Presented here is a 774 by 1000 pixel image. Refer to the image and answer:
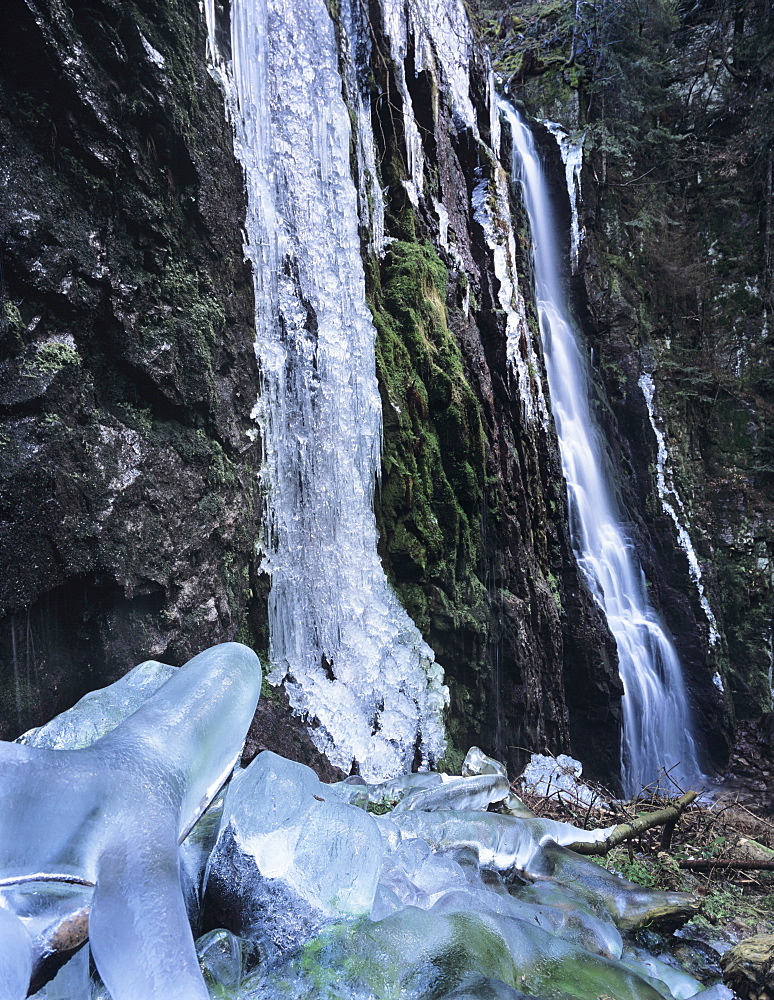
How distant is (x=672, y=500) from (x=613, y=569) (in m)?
1.91

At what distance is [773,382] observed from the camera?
401 inches

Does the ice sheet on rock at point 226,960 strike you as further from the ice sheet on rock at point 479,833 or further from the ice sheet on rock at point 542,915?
the ice sheet on rock at point 479,833

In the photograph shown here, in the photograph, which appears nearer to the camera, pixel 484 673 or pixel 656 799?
pixel 656 799

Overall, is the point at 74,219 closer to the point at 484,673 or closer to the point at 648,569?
the point at 484,673

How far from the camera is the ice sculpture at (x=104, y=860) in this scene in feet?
3.44

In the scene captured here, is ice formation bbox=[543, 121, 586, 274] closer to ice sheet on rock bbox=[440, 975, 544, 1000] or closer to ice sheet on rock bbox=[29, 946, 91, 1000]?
ice sheet on rock bbox=[440, 975, 544, 1000]

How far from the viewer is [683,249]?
10969mm

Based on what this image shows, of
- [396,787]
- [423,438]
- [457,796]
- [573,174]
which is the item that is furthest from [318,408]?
[573,174]

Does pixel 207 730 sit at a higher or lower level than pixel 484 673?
higher

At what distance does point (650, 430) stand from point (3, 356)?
9.08 m

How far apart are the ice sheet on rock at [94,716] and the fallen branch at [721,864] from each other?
10.4ft

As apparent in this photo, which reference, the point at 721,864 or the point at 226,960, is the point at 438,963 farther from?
the point at 721,864

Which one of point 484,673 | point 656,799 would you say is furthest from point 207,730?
point 484,673

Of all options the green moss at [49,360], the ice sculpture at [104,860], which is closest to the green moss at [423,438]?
the green moss at [49,360]
